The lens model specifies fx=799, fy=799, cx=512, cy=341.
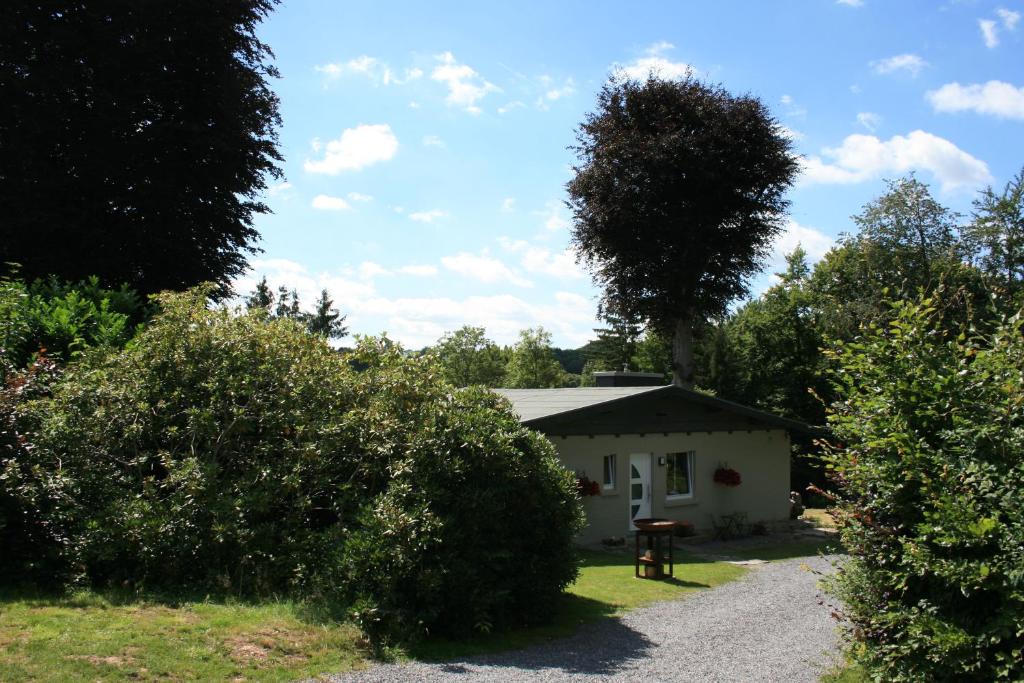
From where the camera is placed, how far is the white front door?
61.3 feet

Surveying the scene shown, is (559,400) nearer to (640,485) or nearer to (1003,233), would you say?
(640,485)

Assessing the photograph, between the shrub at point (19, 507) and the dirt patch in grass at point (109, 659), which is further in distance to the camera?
the shrub at point (19, 507)

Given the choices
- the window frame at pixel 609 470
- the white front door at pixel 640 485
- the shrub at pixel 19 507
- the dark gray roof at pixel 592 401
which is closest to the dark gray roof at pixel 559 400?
the dark gray roof at pixel 592 401

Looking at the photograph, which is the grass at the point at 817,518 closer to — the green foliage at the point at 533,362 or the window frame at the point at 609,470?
the window frame at the point at 609,470

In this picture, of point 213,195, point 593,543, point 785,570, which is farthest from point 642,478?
point 213,195

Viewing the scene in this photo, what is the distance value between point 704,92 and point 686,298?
7483mm

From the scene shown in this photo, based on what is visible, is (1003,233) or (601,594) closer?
(601,594)

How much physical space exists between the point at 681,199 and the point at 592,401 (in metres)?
12.3

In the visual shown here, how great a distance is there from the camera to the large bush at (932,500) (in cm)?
562

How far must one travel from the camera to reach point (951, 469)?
5.93 meters

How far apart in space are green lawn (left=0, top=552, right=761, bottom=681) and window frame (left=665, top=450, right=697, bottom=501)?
406 inches

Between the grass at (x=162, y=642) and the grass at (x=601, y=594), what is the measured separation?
1.10 m

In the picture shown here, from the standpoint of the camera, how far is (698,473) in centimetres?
2012

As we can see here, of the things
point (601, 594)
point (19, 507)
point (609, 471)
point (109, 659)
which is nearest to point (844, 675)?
point (601, 594)
